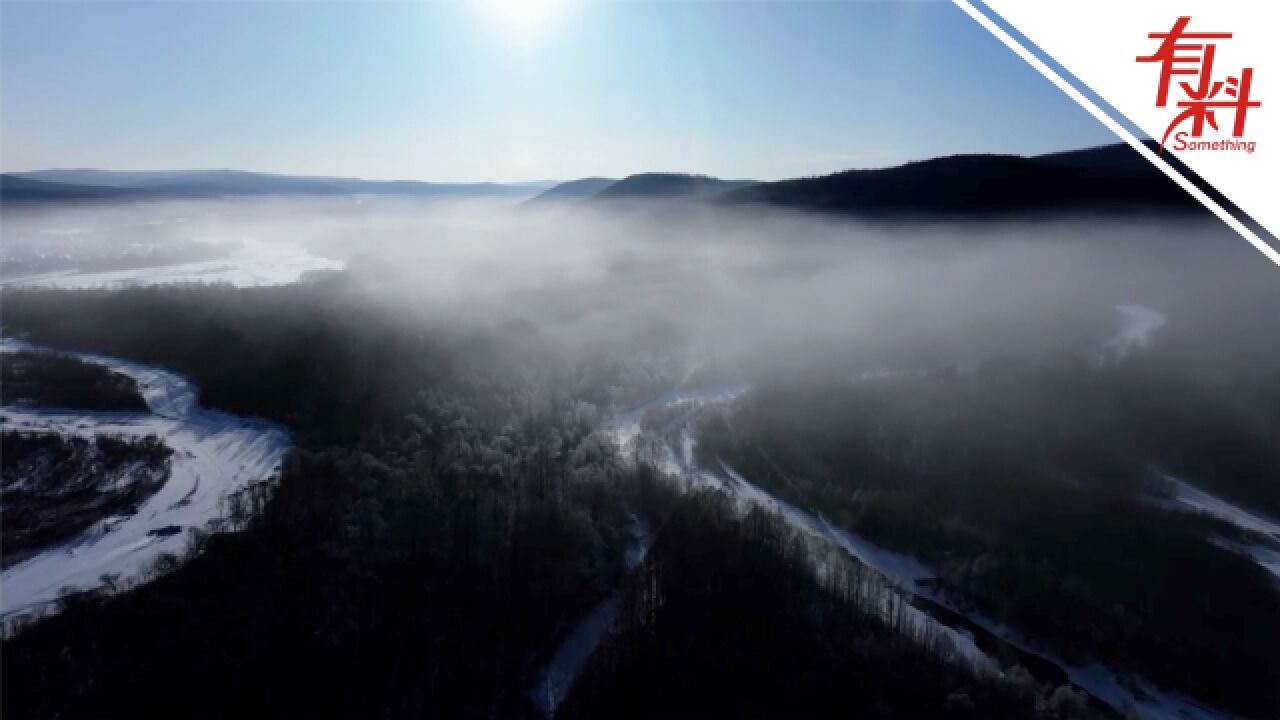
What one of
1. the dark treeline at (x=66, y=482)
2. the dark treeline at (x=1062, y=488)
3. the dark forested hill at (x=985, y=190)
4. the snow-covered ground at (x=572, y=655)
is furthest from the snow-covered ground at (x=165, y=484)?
the dark forested hill at (x=985, y=190)

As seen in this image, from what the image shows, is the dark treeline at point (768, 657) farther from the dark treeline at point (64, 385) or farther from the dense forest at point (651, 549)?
the dark treeline at point (64, 385)

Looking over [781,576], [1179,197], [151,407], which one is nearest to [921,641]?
[781,576]

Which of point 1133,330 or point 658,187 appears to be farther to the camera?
point 658,187

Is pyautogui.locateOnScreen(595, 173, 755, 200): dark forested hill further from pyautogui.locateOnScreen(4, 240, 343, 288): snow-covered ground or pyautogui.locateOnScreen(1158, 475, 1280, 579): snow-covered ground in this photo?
pyautogui.locateOnScreen(1158, 475, 1280, 579): snow-covered ground

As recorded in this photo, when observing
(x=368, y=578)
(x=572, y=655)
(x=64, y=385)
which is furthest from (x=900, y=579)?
(x=64, y=385)

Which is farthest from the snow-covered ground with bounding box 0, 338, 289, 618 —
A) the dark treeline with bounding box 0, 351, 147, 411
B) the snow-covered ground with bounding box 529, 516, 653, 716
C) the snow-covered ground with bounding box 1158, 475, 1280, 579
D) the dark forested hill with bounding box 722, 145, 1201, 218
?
the dark forested hill with bounding box 722, 145, 1201, 218

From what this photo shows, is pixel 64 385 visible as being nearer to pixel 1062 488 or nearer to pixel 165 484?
pixel 165 484
